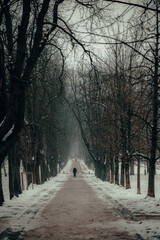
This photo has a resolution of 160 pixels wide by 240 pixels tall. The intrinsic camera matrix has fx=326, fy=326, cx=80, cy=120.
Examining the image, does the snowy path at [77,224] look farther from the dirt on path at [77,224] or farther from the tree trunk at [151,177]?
the tree trunk at [151,177]

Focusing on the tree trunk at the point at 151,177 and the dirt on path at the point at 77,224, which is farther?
the tree trunk at the point at 151,177

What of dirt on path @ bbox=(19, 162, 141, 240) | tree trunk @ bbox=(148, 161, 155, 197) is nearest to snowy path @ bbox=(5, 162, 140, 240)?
dirt on path @ bbox=(19, 162, 141, 240)

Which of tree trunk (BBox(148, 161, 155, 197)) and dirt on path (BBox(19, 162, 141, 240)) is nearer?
dirt on path (BBox(19, 162, 141, 240))

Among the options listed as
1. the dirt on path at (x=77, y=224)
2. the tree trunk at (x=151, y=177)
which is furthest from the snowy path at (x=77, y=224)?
the tree trunk at (x=151, y=177)

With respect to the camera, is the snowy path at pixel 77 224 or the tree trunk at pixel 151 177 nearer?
the snowy path at pixel 77 224

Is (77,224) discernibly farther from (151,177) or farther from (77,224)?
(151,177)

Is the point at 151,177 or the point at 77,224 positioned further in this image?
the point at 151,177

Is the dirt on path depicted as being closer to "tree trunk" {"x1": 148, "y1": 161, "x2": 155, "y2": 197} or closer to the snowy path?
the snowy path

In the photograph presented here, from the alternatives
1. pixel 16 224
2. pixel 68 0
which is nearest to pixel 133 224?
pixel 16 224

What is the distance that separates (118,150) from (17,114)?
1509cm

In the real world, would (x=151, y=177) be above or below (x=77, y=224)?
above

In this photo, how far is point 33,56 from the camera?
9.22 metres

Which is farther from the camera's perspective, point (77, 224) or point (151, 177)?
point (151, 177)

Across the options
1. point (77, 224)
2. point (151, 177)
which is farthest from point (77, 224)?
point (151, 177)
